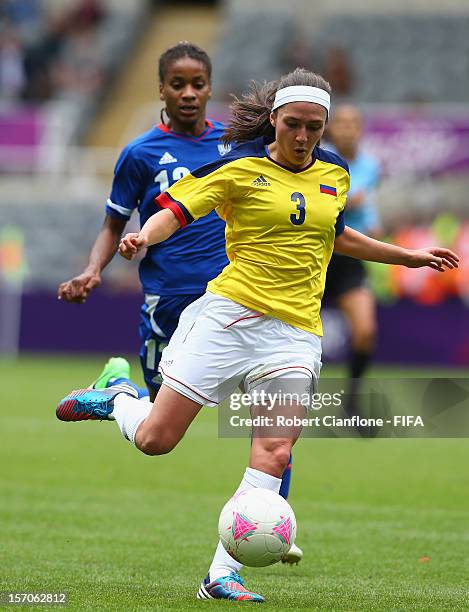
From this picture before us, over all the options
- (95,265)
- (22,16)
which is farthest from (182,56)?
(22,16)

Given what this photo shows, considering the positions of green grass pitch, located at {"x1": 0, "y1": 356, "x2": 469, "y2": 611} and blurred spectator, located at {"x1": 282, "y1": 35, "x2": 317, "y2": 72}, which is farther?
blurred spectator, located at {"x1": 282, "y1": 35, "x2": 317, "y2": 72}

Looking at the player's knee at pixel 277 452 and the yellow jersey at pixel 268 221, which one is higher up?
the yellow jersey at pixel 268 221

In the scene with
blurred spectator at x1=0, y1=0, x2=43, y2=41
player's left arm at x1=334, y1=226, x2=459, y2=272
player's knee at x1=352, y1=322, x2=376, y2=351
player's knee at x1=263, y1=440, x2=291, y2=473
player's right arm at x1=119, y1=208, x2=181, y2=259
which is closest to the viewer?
player's right arm at x1=119, y1=208, x2=181, y2=259

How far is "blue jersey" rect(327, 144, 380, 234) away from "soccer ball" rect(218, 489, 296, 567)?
5.80 metres

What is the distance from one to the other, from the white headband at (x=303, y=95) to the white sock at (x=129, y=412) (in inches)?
59.4

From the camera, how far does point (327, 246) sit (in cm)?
569

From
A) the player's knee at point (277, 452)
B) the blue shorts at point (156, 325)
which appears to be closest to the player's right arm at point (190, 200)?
the player's knee at point (277, 452)

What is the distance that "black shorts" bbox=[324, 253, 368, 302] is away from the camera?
11047 millimetres

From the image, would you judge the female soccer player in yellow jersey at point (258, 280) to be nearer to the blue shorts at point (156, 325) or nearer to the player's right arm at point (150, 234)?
the player's right arm at point (150, 234)

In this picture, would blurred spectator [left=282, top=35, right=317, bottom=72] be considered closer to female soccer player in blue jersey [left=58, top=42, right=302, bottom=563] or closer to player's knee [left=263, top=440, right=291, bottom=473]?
female soccer player in blue jersey [left=58, top=42, right=302, bottom=563]

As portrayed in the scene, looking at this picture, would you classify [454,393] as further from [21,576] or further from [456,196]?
[456,196]

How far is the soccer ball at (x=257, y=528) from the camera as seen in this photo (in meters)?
5.17

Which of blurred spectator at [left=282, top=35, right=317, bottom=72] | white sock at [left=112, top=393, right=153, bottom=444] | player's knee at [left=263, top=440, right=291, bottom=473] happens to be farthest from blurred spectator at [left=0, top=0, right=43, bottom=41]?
player's knee at [left=263, top=440, right=291, bottom=473]

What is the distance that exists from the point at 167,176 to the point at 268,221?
1367 mm
